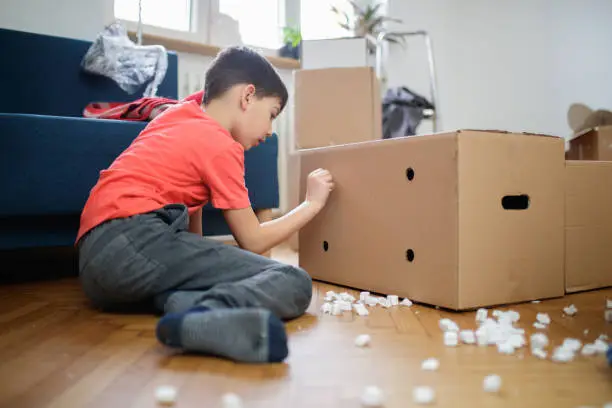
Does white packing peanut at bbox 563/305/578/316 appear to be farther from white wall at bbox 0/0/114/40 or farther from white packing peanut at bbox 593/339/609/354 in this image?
white wall at bbox 0/0/114/40

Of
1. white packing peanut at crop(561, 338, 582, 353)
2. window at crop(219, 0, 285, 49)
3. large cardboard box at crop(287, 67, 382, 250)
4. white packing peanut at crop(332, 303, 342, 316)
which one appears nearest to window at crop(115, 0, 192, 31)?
window at crop(219, 0, 285, 49)

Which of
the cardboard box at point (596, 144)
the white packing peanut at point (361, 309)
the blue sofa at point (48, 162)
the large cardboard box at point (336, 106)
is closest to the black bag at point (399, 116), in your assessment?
the large cardboard box at point (336, 106)

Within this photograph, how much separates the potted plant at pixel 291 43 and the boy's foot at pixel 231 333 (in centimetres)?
225

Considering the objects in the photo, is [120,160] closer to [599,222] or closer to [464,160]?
[464,160]

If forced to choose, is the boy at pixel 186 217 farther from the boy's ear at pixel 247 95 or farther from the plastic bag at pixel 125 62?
the plastic bag at pixel 125 62

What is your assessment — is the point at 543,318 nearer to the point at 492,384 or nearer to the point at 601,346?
the point at 601,346

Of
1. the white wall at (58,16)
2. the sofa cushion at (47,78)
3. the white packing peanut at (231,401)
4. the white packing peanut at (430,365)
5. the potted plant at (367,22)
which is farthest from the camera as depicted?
the potted plant at (367,22)

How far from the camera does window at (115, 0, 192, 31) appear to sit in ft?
7.83

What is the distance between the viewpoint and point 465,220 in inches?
38.2

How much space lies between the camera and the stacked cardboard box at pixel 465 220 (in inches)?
38.7

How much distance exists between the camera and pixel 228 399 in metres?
0.55

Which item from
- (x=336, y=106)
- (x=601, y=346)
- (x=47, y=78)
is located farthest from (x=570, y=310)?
(x=47, y=78)

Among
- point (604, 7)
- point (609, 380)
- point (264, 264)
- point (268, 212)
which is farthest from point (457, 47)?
point (609, 380)

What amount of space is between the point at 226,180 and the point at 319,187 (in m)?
0.33
